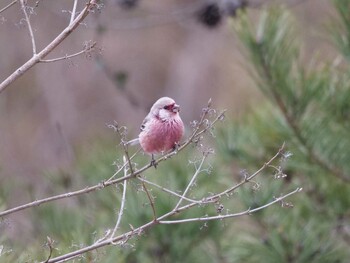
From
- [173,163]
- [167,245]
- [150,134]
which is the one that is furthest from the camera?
[173,163]

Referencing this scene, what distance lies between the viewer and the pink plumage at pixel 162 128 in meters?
1.44

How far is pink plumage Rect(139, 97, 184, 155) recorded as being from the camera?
144cm

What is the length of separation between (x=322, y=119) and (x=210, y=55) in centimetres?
379

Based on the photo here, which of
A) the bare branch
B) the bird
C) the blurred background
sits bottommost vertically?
the bird

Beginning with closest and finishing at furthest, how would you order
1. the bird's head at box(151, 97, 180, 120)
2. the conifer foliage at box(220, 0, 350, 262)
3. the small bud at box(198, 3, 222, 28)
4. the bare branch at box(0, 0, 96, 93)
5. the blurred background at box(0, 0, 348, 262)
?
the bare branch at box(0, 0, 96, 93) < the bird's head at box(151, 97, 180, 120) < the conifer foliage at box(220, 0, 350, 262) < the small bud at box(198, 3, 222, 28) < the blurred background at box(0, 0, 348, 262)

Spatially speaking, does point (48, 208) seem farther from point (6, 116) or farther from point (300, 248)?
point (6, 116)

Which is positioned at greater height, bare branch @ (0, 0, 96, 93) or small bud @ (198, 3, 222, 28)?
small bud @ (198, 3, 222, 28)

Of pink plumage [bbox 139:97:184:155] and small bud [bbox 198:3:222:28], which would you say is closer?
pink plumage [bbox 139:97:184:155]

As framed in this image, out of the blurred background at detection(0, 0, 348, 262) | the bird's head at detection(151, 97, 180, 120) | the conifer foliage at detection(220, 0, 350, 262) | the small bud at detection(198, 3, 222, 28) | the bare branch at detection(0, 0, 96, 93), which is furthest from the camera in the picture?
the blurred background at detection(0, 0, 348, 262)

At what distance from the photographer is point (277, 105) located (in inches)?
86.4

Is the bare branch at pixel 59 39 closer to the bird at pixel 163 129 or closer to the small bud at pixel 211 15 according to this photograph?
the bird at pixel 163 129

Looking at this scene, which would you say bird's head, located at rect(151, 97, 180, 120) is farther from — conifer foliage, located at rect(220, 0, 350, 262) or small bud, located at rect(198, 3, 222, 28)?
small bud, located at rect(198, 3, 222, 28)

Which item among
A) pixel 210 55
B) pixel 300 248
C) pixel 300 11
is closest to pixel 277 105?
pixel 300 248

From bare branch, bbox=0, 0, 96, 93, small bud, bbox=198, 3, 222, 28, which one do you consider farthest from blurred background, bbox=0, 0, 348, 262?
bare branch, bbox=0, 0, 96, 93
